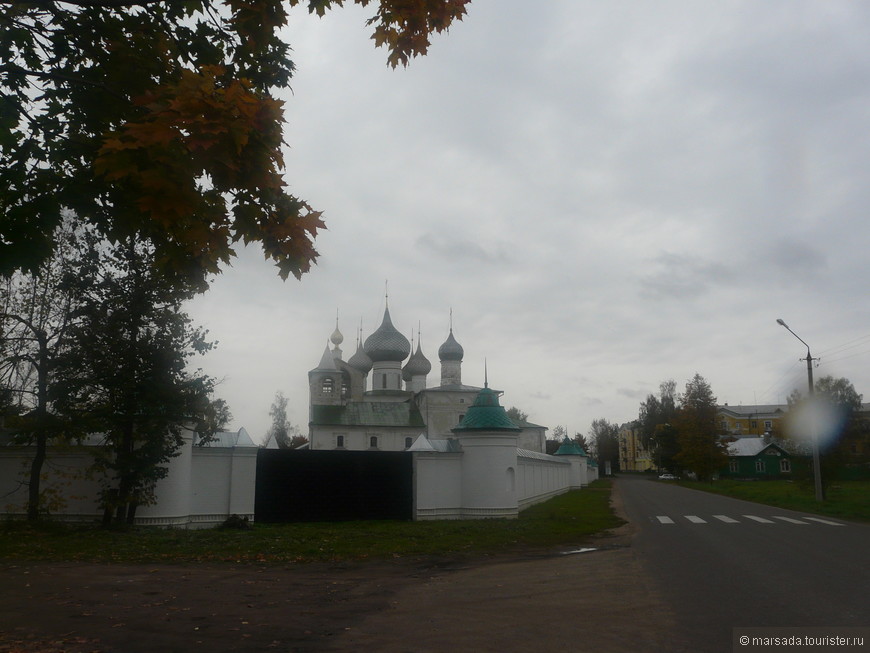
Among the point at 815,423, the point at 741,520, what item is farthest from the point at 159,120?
the point at 815,423

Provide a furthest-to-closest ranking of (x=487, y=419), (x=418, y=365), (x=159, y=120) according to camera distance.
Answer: (x=418, y=365) → (x=487, y=419) → (x=159, y=120)

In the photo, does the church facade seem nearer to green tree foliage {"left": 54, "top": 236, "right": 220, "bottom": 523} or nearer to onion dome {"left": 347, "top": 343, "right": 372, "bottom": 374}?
onion dome {"left": 347, "top": 343, "right": 372, "bottom": 374}

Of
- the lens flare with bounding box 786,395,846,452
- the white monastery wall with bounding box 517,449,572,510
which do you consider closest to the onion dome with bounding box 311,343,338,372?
the white monastery wall with bounding box 517,449,572,510

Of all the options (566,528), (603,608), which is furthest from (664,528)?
(603,608)

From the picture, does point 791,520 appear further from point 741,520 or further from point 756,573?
point 756,573

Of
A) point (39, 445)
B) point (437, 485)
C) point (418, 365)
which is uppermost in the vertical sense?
point (418, 365)

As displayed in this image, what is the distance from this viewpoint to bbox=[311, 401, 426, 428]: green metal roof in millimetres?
56188

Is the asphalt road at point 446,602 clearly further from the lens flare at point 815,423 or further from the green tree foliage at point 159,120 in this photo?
the lens flare at point 815,423

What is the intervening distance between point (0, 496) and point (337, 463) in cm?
875

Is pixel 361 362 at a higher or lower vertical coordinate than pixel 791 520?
higher

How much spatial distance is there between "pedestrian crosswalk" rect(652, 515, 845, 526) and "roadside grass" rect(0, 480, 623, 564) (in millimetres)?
2634

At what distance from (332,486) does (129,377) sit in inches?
271

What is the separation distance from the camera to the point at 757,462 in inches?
3322

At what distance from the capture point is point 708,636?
6.94 metres
